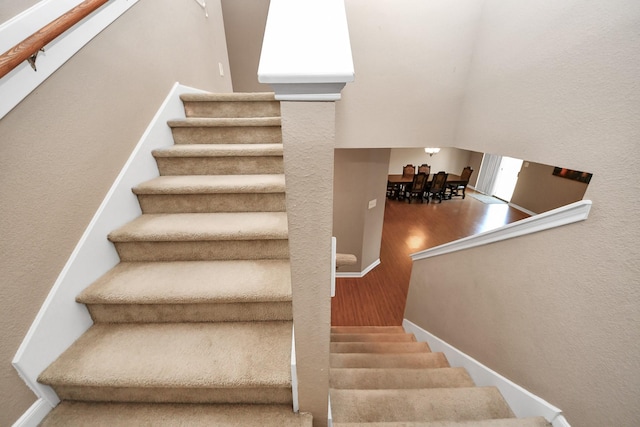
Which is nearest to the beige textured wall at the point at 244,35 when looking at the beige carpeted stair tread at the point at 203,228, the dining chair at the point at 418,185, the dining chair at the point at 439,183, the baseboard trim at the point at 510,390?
the beige carpeted stair tread at the point at 203,228

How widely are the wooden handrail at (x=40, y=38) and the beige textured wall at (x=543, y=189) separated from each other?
7.70 m

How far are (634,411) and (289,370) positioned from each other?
4.03ft

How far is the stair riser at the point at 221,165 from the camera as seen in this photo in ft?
5.03

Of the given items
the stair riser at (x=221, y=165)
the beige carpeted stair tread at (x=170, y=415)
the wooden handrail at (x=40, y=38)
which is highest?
the wooden handrail at (x=40, y=38)

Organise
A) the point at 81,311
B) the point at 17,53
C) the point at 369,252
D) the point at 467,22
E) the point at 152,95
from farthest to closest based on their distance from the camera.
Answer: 1. the point at 369,252
2. the point at 467,22
3. the point at 152,95
4. the point at 81,311
5. the point at 17,53

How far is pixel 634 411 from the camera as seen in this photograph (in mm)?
871

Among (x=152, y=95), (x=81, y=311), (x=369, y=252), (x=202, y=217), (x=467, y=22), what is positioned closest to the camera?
(x=81, y=311)

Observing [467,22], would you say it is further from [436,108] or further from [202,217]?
[202,217]

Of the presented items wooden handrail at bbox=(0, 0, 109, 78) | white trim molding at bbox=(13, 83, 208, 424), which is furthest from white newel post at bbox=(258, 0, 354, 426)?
white trim molding at bbox=(13, 83, 208, 424)

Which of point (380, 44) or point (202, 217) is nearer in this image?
point (202, 217)

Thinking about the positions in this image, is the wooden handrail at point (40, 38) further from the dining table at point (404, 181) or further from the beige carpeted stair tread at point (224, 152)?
the dining table at point (404, 181)

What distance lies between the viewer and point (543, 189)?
6250 mm

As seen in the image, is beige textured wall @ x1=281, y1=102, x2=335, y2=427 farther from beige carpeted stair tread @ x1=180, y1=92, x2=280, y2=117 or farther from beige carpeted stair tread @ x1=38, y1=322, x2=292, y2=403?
beige carpeted stair tread @ x1=180, y1=92, x2=280, y2=117

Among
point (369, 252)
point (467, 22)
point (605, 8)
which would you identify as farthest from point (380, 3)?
point (369, 252)
